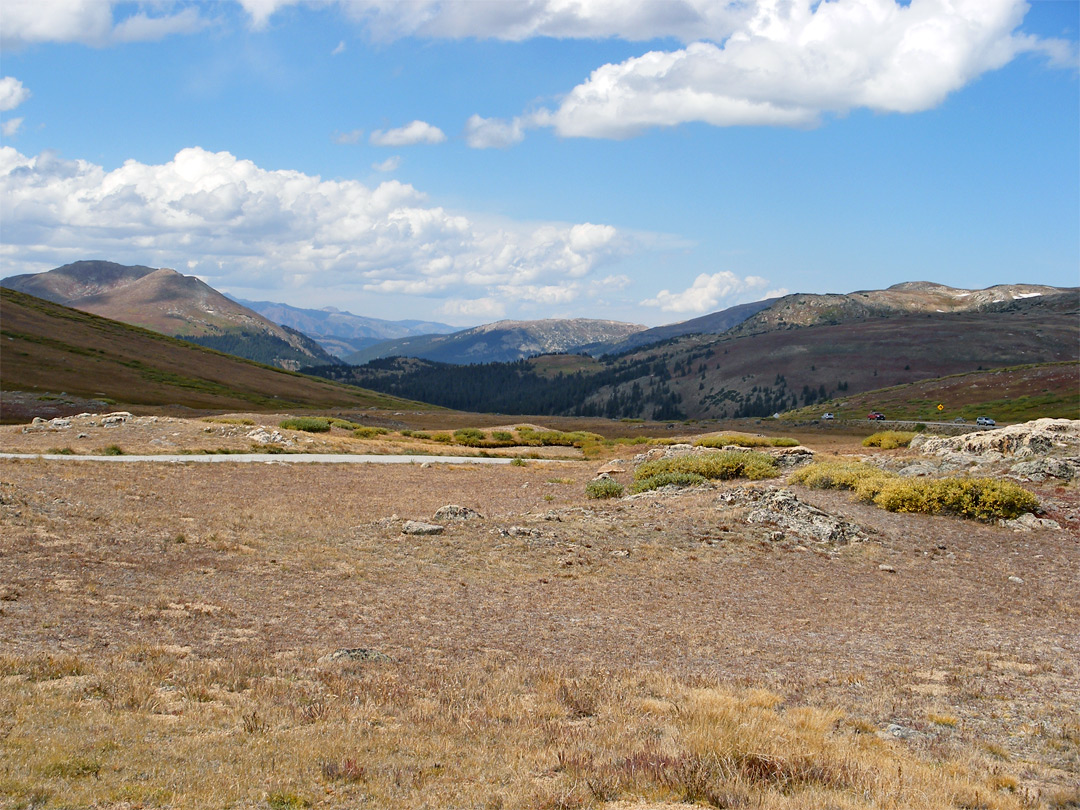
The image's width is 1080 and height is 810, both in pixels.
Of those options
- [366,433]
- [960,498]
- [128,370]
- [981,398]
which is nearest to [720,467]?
[960,498]

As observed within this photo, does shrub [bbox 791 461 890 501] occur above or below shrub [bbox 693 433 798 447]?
below

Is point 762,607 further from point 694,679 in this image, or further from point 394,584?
point 394,584

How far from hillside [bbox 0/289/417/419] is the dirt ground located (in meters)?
60.3

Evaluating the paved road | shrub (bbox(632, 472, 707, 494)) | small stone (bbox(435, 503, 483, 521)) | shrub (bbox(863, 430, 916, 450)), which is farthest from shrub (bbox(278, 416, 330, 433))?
shrub (bbox(863, 430, 916, 450))

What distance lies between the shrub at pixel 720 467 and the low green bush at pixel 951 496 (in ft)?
16.8

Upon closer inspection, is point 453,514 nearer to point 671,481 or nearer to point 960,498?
point 671,481

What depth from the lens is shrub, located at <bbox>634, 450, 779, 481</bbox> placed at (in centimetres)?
2985

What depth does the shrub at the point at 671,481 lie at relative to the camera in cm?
2728

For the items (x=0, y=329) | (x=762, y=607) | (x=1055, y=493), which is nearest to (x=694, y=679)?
(x=762, y=607)

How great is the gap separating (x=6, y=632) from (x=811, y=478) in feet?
81.1

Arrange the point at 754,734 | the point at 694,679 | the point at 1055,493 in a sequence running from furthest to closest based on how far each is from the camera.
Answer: the point at 1055,493
the point at 694,679
the point at 754,734

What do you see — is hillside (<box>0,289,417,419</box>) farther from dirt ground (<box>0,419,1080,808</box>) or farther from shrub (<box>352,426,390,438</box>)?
dirt ground (<box>0,419,1080,808</box>)

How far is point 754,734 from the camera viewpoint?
732 cm

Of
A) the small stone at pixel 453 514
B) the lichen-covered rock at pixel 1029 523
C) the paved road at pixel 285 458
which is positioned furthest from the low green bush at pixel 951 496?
the paved road at pixel 285 458
